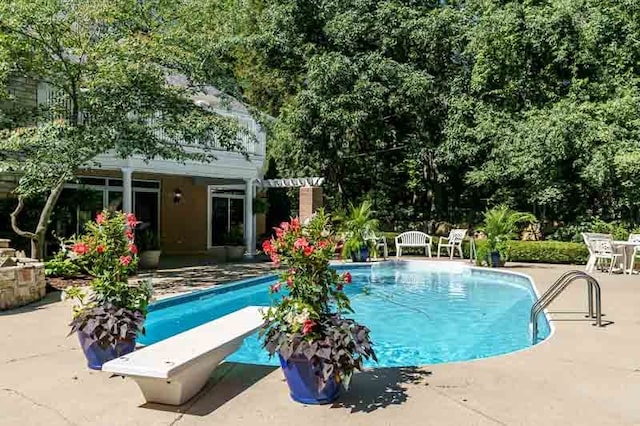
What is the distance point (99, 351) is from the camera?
4883 millimetres

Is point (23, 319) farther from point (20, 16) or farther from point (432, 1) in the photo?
point (432, 1)

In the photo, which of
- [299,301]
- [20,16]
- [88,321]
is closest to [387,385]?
[299,301]

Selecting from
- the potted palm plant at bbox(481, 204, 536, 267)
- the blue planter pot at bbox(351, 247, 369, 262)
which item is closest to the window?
the blue planter pot at bbox(351, 247, 369, 262)

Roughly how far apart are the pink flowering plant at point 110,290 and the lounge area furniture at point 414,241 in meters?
13.6

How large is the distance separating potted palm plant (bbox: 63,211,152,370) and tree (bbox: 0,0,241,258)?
5499 mm

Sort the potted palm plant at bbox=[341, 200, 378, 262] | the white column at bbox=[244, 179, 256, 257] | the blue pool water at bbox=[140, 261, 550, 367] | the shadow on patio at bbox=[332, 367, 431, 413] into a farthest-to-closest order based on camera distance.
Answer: the white column at bbox=[244, 179, 256, 257] → the potted palm plant at bbox=[341, 200, 378, 262] → the blue pool water at bbox=[140, 261, 550, 367] → the shadow on patio at bbox=[332, 367, 431, 413]

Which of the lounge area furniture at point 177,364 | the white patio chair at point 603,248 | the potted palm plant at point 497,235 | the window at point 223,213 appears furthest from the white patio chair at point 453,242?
the lounge area furniture at point 177,364

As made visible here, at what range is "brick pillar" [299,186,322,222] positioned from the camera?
1781cm

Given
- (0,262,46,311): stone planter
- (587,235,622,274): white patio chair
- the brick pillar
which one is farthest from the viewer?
the brick pillar

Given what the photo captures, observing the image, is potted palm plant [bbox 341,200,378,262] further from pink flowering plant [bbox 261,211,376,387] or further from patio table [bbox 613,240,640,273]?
pink flowering plant [bbox 261,211,376,387]

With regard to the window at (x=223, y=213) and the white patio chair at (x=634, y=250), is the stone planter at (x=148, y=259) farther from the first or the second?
the white patio chair at (x=634, y=250)

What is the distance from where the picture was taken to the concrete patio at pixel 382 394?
3852 mm

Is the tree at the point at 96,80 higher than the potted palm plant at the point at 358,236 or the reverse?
higher

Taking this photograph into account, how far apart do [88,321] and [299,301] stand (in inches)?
80.1
